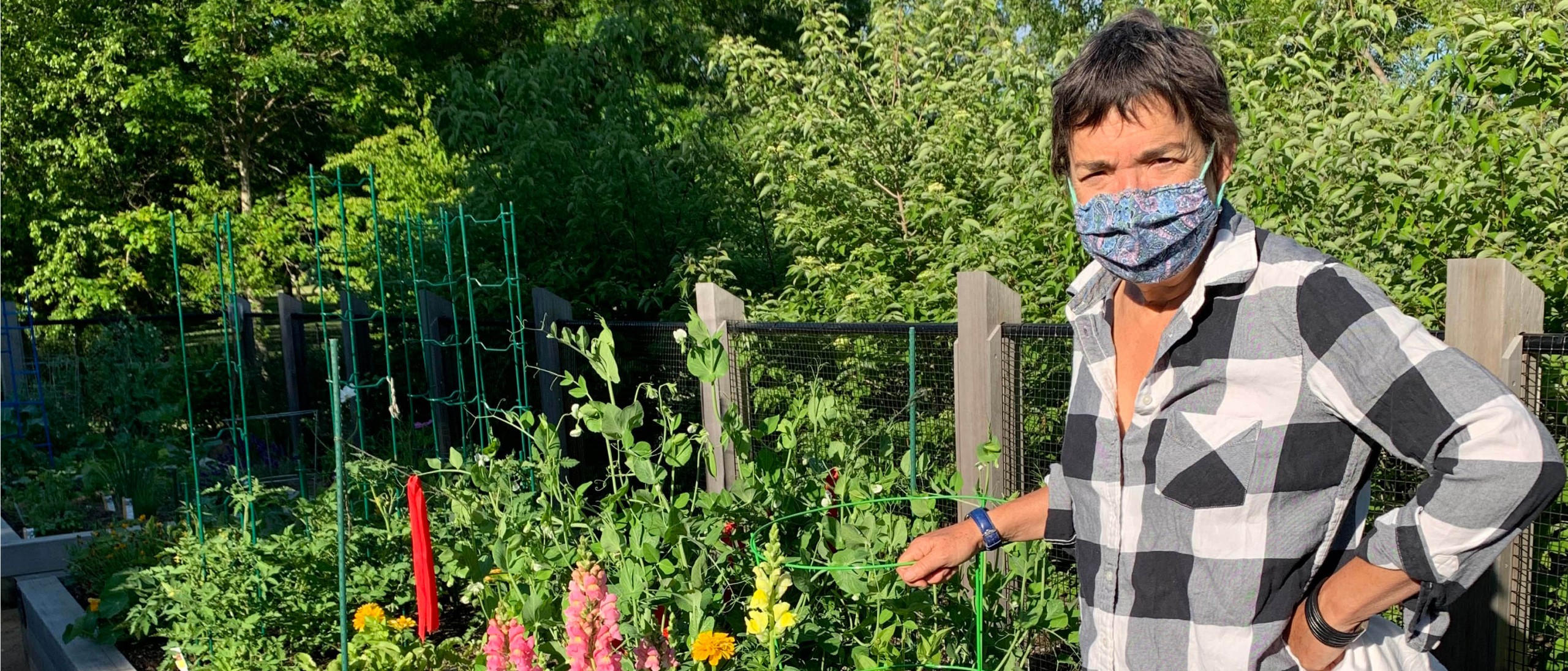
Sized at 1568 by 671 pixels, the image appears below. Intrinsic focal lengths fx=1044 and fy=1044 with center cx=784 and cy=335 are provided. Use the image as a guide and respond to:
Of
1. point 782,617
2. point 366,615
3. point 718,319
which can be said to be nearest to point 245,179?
point 718,319

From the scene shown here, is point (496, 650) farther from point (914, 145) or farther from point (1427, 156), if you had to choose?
point (914, 145)

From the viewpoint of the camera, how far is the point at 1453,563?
0.95m

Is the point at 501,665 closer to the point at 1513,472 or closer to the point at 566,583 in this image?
the point at 566,583

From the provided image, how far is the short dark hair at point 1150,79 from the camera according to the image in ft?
3.62

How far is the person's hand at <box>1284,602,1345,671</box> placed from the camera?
3.44ft

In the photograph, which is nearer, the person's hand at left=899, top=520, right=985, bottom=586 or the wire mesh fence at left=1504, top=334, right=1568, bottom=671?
the person's hand at left=899, top=520, right=985, bottom=586

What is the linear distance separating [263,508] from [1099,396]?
4215 mm

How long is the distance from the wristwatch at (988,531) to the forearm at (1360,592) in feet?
1.71

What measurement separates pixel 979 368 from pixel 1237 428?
6.56 ft

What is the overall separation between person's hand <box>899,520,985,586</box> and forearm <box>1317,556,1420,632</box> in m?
0.54

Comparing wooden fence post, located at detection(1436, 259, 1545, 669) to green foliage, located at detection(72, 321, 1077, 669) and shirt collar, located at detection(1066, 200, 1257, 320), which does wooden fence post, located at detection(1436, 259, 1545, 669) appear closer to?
green foliage, located at detection(72, 321, 1077, 669)

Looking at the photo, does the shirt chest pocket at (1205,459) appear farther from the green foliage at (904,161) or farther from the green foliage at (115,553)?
the green foliage at (115,553)

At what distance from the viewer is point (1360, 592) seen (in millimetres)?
995

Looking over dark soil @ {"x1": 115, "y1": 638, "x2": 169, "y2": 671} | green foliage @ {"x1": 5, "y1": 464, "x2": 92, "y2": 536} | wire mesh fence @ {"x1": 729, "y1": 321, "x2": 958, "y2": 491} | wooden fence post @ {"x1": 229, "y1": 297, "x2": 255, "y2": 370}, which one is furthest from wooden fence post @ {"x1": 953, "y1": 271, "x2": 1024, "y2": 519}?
wooden fence post @ {"x1": 229, "y1": 297, "x2": 255, "y2": 370}
